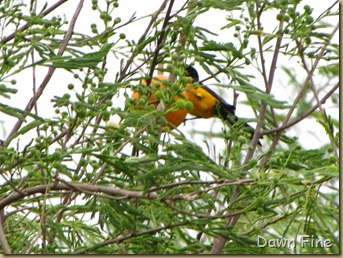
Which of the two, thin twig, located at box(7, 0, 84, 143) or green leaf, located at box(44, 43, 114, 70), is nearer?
green leaf, located at box(44, 43, 114, 70)

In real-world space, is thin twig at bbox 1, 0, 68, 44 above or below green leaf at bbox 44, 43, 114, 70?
above

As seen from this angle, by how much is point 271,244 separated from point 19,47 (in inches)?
42.5

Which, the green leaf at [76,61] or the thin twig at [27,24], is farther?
the thin twig at [27,24]

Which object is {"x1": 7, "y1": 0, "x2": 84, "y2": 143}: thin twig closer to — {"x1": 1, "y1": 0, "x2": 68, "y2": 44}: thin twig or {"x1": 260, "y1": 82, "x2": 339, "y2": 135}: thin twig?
{"x1": 1, "y1": 0, "x2": 68, "y2": 44}: thin twig

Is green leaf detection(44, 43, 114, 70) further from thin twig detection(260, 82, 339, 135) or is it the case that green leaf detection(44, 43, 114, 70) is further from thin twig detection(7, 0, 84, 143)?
thin twig detection(260, 82, 339, 135)

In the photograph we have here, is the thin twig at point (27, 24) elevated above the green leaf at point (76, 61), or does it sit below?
above

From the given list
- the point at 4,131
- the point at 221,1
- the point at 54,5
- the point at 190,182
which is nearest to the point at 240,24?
the point at 221,1

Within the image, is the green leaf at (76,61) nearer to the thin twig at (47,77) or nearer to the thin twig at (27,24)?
the thin twig at (27,24)

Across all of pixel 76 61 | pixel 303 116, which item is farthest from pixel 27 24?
pixel 303 116

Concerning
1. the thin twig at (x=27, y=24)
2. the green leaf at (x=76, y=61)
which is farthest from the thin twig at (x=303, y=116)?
the thin twig at (x=27, y=24)

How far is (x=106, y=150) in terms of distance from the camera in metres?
2.49

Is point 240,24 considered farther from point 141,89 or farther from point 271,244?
point 271,244

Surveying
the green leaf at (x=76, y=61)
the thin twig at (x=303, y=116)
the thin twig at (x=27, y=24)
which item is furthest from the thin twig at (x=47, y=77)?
→ the thin twig at (x=303, y=116)

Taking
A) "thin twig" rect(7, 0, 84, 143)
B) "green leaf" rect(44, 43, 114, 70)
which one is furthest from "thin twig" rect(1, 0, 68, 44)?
"green leaf" rect(44, 43, 114, 70)
